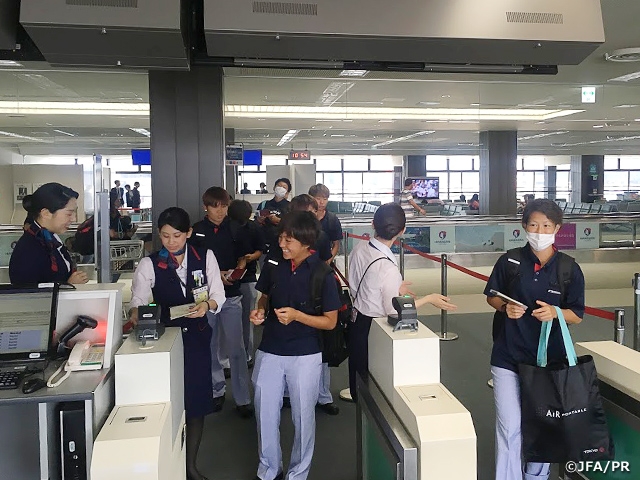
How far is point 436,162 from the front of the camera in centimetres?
2347

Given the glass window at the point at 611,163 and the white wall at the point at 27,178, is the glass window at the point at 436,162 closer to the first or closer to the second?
the glass window at the point at 611,163

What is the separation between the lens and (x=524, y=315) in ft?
8.85

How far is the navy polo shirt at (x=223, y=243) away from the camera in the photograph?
13.8ft

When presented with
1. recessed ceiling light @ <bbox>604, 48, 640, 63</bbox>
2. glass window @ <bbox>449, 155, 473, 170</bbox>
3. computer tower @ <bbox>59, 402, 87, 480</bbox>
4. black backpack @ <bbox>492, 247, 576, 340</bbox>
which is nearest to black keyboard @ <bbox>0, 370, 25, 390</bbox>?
computer tower @ <bbox>59, 402, 87, 480</bbox>

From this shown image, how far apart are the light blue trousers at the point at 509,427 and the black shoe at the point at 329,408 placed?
1.61 metres

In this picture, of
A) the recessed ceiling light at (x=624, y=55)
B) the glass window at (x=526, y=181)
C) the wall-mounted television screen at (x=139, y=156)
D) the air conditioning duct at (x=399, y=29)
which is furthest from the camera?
the glass window at (x=526, y=181)

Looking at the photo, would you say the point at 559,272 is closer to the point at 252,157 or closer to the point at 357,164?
the point at 252,157

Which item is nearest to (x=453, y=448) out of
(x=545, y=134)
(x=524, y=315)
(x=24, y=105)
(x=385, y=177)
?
(x=524, y=315)

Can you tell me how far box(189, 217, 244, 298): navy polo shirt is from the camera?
420cm

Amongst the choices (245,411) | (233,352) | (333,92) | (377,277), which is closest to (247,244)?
(233,352)

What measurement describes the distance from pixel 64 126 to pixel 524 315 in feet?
38.6

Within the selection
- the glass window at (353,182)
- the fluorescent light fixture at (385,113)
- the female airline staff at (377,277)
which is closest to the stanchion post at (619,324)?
the female airline staff at (377,277)

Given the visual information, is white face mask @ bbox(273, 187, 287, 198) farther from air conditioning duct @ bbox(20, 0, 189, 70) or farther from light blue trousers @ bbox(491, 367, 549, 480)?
light blue trousers @ bbox(491, 367, 549, 480)

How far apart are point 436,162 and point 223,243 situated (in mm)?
20246
